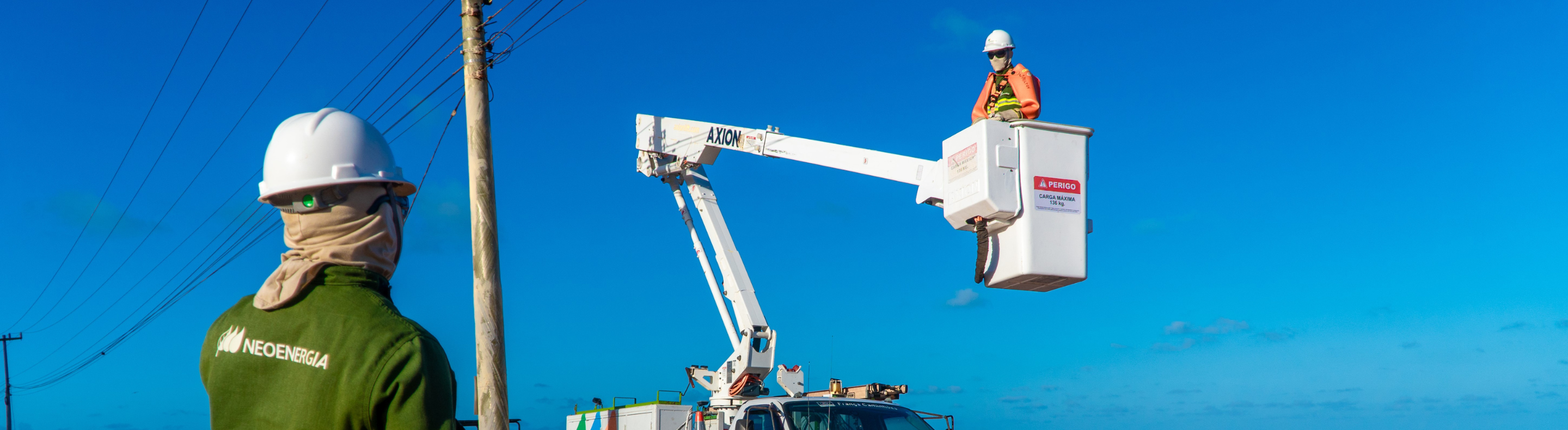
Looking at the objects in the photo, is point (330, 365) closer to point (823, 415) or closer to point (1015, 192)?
point (1015, 192)

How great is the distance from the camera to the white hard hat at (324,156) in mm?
2939

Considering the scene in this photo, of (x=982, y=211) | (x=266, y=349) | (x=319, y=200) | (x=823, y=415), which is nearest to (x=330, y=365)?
(x=266, y=349)

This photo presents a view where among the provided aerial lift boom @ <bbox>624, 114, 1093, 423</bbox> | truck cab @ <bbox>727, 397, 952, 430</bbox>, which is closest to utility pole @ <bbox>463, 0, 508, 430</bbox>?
truck cab @ <bbox>727, 397, 952, 430</bbox>

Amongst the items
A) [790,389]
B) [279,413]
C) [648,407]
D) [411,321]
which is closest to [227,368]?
[279,413]

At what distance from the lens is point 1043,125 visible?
368 inches

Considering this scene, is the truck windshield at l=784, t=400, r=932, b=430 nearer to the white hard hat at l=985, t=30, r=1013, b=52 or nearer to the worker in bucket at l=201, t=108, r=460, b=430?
the white hard hat at l=985, t=30, r=1013, b=52

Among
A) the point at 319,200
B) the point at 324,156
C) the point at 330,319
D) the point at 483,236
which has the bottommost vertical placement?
the point at 330,319

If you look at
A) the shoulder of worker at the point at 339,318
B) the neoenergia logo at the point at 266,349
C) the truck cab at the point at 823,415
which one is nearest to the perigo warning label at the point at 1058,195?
the truck cab at the point at 823,415

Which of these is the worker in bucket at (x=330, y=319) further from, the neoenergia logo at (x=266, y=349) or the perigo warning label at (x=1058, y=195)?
the perigo warning label at (x=1058, y=195)

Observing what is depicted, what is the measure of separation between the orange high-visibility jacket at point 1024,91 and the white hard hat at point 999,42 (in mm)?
244

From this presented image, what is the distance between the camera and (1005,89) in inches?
384

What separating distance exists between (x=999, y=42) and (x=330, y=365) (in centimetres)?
823

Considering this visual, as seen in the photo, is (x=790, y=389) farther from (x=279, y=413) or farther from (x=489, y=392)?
(x=279, y=413)

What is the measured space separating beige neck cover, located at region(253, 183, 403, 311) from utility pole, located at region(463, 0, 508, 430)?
6635 mm
